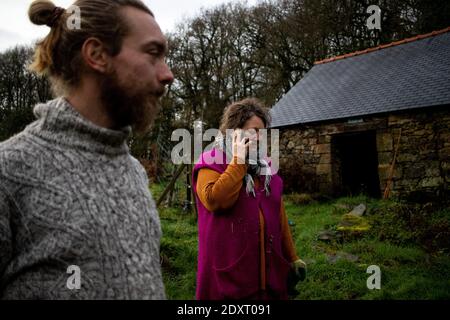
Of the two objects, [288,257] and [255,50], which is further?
[255,50]

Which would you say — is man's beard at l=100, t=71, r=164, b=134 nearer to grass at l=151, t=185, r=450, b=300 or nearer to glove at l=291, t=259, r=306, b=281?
glove at l=291, t=259, r=306, b=281

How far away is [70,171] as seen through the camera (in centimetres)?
103

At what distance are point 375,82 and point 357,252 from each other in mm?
6995

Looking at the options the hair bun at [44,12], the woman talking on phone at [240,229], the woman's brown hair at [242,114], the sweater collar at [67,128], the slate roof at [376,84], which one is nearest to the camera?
the sweater collar at [67,128]

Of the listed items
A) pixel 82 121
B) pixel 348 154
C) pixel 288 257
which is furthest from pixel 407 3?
pixel 82 121

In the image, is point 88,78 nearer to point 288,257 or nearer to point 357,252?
point 288,257

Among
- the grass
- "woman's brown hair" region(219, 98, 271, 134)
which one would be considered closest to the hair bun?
"woman's brown hair" region(219, 98, 271, 134)

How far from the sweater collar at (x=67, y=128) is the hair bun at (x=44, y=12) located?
1.10ft

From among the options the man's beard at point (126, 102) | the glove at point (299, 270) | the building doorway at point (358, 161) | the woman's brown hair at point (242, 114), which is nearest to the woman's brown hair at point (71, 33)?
the man's beard at point (126, 102)

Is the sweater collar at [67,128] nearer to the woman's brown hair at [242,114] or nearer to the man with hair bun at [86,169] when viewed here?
the man with hair bun at [86,169]

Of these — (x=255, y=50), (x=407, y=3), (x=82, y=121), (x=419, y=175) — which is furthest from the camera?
(x=255, y=50)

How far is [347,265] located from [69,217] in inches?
208

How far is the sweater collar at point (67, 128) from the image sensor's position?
41.9 inches

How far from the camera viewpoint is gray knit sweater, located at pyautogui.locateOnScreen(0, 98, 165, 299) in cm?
93
